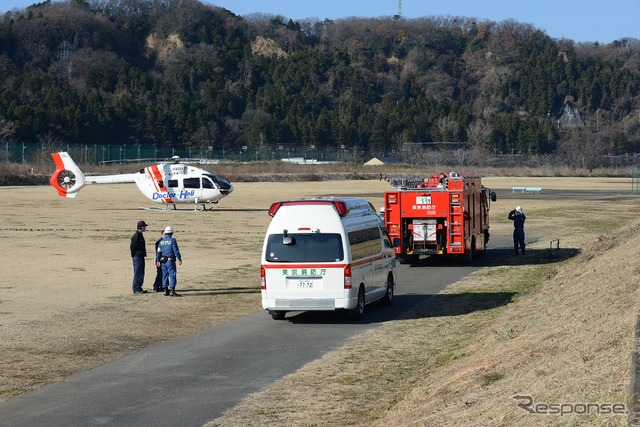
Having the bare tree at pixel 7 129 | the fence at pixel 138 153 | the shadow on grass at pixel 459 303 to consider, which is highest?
the bare tree at pixel 7 129

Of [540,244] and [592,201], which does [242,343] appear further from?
[592,201]

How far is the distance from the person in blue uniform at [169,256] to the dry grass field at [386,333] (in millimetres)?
425

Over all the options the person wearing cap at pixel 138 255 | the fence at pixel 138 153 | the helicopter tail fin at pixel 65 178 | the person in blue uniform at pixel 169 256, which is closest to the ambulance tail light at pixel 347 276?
the person in blue uniform at pixel 169 256

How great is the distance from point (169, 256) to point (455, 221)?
10582 mm

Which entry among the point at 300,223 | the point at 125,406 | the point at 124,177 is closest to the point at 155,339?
the point at 300,223

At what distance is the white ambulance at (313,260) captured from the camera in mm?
16844

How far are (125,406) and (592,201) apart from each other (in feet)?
208

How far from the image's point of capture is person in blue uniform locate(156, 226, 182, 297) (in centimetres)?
2086

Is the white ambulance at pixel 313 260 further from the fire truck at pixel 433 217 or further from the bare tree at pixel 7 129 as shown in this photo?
the bare tree at pixel 7 129

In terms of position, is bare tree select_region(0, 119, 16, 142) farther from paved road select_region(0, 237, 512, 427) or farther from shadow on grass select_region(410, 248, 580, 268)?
paved road select_region(0, 237, 512, 427)

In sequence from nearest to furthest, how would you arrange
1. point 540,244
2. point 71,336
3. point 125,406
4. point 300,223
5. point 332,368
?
point 125,406 → point 332,368 → point 71,336 → point 300,223 → point 540,244

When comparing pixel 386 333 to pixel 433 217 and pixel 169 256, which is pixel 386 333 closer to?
pixel 169 256

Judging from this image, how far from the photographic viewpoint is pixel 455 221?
89.5 feet

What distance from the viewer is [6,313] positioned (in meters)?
18.3
